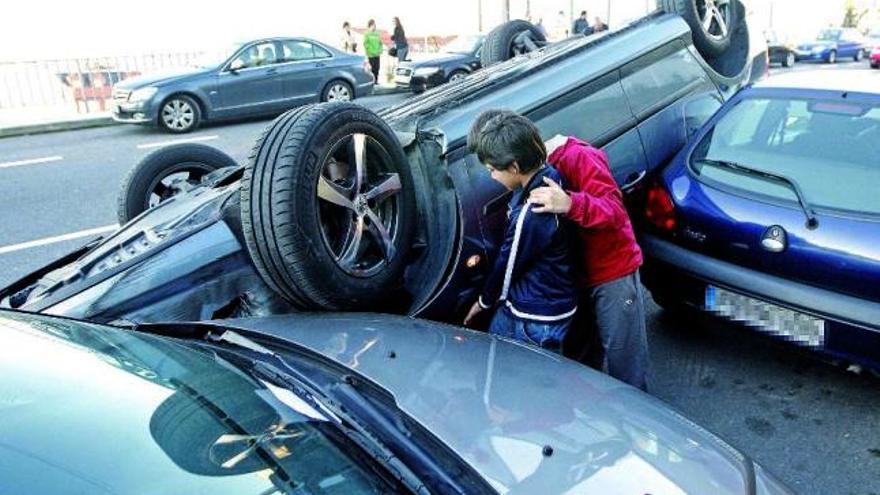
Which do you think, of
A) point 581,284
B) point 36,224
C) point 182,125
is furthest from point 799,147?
point 182,125

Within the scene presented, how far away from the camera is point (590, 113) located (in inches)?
141

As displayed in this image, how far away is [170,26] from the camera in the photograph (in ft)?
87.4

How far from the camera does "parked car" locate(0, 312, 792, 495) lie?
1.43 metres

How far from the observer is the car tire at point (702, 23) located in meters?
4.35

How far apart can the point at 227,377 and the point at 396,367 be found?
1.58 ft

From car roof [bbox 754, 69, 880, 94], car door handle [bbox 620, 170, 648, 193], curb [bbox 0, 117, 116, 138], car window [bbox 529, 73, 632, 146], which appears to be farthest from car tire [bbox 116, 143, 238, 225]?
curb [bbox 0, 117, 116, 138]

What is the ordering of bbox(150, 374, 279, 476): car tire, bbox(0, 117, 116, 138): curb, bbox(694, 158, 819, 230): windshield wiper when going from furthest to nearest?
bbox(0, 117, 116, 138): curb → bbox(694, 158, 819, 230): windshield wiper → bbox(150, 374, 279, 476): car tire

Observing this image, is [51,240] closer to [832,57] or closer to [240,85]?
[240,85]

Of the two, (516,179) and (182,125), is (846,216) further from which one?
(182,125)

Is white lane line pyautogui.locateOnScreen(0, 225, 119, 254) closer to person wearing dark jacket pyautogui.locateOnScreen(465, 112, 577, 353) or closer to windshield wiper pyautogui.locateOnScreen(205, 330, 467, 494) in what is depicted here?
person wearing dark jacket pyautogui.locateOnScreen(465, 112, 577, 353)

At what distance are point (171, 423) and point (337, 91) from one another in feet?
41.8

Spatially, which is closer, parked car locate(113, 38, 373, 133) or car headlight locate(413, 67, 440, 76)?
parked car locate(113, 38, 373, 133)

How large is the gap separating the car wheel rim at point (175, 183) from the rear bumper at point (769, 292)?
7.89 feet

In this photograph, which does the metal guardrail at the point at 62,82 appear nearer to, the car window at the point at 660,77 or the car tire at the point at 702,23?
the car tire at the point at 702,23
